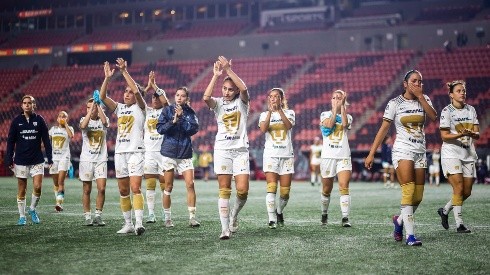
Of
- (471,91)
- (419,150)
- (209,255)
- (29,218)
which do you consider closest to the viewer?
(209,255)

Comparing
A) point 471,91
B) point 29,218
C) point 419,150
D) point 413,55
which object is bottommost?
point 29,218

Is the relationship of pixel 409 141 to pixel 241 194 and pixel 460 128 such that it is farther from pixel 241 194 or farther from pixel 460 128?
pixel 241 194

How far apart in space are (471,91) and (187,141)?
29727mm

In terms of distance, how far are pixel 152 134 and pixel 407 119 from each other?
5.17m

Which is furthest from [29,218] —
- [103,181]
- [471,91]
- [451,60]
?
[451,60]

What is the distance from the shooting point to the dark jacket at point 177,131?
1204cm

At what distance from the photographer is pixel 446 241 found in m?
9.93

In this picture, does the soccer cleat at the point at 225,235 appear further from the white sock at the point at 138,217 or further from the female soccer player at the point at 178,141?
the female soccer player at the point at 178,141

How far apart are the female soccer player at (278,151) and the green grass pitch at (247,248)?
60cm

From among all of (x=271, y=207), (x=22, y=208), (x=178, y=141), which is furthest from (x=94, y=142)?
(x=271, y=207)

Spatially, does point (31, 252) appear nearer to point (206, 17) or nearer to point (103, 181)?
point (103, 181)

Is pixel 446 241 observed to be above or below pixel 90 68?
below

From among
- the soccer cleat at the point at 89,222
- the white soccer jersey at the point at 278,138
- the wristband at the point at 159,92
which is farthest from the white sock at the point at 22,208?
the white soccer jersey at the point at 278,138

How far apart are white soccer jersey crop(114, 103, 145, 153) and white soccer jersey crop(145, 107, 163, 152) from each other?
159cm
